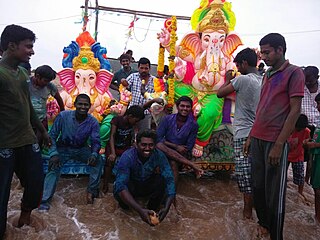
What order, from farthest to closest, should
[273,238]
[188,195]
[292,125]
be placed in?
[188,195] → [273,238] → [292,125]

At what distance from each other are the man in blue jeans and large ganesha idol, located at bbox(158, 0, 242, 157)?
1.30 meters

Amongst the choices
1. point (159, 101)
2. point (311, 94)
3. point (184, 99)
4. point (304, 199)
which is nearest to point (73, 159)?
point (159, 101)

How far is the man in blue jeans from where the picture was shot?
3910 mm

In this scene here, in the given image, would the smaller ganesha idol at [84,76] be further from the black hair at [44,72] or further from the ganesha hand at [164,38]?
the ganesha hand at [164,38]

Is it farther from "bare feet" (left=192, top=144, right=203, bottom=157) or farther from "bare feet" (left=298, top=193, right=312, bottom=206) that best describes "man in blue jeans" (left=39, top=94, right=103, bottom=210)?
"bare feet" (left=298, top=193, right=312, bottom=206)

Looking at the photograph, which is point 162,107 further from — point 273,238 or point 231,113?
point 273,238

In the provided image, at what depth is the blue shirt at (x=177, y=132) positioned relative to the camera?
4215 millimetres

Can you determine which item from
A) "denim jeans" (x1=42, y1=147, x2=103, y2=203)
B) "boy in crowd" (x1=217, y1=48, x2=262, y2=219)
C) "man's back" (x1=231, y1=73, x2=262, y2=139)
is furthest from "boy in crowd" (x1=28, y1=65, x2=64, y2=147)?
"man's back" (x1=231, y1=73, x2=262, y2=139)

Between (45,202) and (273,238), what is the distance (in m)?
2.35

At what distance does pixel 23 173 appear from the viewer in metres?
2.83

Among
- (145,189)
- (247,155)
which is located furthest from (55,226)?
(247,155)

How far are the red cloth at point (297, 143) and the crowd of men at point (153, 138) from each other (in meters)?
0.01

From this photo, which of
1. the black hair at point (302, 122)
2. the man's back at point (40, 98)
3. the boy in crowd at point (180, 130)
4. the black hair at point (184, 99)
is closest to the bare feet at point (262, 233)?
the boy in crowd at point (180, 130)

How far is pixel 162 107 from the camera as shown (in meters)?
4.52
